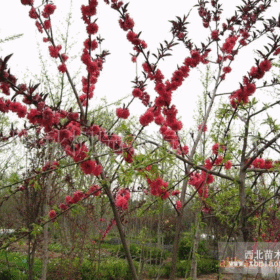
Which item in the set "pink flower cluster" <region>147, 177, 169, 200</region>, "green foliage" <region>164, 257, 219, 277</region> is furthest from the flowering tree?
"green foliage" <region>164, 257, 219, 277</region>

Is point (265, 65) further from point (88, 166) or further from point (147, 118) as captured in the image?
point (88, 166)

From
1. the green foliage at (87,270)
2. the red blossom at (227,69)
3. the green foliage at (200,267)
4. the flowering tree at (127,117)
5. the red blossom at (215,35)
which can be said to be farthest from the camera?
the green foliage at (200,267)

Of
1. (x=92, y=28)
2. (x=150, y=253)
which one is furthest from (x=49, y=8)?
(x=150, y=253)

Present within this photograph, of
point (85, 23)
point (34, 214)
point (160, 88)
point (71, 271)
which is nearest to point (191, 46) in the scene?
point (160, 88)

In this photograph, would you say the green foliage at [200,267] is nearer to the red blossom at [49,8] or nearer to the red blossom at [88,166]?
the red blossom at [88,166]

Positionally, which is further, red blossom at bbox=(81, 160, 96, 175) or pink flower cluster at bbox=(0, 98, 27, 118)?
pink flower cluster at bbox=(0, 98, 27, 118)

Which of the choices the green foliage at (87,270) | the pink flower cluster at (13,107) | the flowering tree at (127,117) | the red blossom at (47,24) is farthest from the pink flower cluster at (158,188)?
the green foliage at (87,270)

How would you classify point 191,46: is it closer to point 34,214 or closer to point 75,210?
point 75,210

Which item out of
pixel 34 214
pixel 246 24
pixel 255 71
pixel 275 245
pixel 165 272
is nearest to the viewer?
pixel 255 71

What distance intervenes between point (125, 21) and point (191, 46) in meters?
1.05

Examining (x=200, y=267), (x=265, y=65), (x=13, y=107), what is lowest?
(x=200, y=267)

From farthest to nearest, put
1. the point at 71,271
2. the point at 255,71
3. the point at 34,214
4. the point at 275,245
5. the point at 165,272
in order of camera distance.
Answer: the point at 165,272 < the point at 71,271 < the point at 34,214 < the point at 275,245 < the point at 255,71

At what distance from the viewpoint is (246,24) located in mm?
4047

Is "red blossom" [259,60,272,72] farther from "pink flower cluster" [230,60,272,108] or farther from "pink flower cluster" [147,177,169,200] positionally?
"pink flower cluster" [147,177,169,200]
